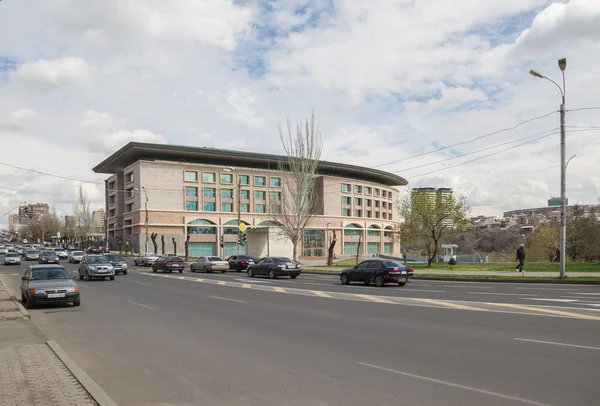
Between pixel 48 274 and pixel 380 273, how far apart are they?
1483 cm

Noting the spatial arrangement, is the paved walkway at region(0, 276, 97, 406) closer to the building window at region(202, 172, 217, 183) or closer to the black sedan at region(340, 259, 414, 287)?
the black sedan at region(340, 259, 414, 287)

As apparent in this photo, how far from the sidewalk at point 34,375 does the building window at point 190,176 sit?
85429 mm

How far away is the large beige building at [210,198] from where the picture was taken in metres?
91.9

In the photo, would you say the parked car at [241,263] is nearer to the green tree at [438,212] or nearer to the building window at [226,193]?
the green tree at [438,212]

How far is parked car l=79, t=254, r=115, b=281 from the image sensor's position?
30.5m

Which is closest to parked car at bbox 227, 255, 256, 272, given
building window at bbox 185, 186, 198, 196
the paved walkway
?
the paved walkway

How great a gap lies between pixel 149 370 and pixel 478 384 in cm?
500

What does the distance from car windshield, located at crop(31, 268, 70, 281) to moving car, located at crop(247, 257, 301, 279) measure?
16698 mm

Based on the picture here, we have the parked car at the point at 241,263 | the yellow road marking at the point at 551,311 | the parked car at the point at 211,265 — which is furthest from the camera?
the parked car at the point at 241,263

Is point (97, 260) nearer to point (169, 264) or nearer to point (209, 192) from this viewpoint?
point (169, 264)

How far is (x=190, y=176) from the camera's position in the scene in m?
96.0

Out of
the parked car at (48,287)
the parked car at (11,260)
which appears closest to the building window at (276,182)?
A: the parked car at (11,260)

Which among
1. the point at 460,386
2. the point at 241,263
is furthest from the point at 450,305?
the point at 241,263

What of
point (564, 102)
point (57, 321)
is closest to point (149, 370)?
point (57, 321)
